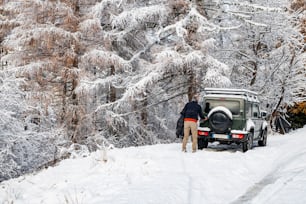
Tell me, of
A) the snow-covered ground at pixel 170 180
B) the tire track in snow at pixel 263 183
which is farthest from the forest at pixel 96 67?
the tire track in snow at pixel 263 183

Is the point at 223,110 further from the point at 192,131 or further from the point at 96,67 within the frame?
the point at 96,67

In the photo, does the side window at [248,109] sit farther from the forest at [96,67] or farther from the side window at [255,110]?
Answer: the forest at [96,67]

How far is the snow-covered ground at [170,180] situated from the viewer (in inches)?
286

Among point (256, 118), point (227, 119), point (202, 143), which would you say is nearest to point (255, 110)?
point (256, 118)

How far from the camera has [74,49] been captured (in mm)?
17578

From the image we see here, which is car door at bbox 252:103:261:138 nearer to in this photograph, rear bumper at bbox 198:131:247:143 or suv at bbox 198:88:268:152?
suv at bbox 198:88:268:152

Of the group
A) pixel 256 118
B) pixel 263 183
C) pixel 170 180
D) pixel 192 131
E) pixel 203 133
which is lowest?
pixel 263 183

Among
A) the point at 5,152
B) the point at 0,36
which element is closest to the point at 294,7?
the point at 0,36

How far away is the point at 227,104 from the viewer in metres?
13.8

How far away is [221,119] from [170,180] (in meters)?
5.31

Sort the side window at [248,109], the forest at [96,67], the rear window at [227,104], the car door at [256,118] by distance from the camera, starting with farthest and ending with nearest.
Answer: the forest at [96,67] → the car door at [256,118] → the side window at [248,109] → the rear window at [227,104]

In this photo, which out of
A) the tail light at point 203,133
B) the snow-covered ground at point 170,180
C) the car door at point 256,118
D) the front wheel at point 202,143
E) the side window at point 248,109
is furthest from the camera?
the car door at point 256,118

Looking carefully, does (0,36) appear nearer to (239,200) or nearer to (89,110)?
(89,110)

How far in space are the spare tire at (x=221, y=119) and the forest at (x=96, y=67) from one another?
12.0ft
